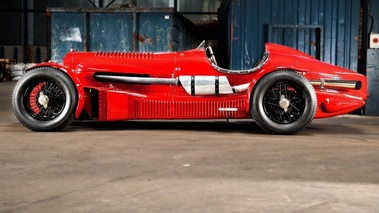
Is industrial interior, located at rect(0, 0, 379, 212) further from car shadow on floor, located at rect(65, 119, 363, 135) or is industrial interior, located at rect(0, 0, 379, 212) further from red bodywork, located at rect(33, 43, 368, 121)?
red bodywork, located at rect(33, 43, 368, 121)

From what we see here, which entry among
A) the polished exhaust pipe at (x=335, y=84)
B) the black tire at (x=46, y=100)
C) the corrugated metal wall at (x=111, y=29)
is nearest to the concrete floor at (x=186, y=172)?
the black tire at (x=46, y=100)

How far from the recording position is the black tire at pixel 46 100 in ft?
16.8

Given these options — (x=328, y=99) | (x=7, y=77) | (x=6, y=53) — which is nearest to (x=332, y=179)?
(x=328, y=99)

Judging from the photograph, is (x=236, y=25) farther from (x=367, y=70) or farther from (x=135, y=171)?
(x=135, y=171)

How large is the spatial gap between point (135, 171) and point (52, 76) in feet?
8.19

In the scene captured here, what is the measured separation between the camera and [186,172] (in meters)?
3.12

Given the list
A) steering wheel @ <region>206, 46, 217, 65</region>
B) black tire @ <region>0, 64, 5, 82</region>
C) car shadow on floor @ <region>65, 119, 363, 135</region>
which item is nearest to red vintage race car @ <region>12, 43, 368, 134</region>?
steering wheel @ <region>206, 46, 217, 65</region>

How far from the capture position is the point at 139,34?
9.92m

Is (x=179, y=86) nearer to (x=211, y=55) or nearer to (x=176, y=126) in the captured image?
(x=211, y=55)

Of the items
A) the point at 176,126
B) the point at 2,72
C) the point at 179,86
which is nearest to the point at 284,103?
the point at 179,86

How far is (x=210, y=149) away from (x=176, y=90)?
4.54 feet

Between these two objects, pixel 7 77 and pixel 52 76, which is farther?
pixel 7 77

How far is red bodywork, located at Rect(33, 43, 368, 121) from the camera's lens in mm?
5191

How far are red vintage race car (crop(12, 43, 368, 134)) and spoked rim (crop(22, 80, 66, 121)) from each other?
0.4 inches
